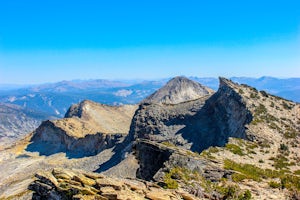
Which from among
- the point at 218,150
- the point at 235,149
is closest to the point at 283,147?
the point at 235,149

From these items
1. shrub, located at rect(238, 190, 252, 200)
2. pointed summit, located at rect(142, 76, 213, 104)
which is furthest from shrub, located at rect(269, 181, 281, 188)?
pointed summit, located at rect(142, 76, 213, 104)

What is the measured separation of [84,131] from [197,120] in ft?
148

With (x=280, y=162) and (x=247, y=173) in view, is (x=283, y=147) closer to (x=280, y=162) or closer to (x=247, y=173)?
(x=280, y=162)

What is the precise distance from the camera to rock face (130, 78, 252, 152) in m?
51.5

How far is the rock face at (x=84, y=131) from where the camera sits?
80.4m

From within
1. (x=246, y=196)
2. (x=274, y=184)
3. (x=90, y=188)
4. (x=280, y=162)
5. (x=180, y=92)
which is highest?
(x=90, y=188)

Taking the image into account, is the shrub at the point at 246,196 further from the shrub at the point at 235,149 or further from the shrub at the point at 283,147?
the shrub at the point at 283,147

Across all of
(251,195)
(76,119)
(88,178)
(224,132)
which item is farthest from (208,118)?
(76,119)

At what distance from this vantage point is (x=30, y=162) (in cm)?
8000

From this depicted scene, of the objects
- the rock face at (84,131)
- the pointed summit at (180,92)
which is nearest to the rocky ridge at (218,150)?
the rock face at (84,131)

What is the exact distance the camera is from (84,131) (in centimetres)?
9788

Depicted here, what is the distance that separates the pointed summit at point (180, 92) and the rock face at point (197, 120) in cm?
8559

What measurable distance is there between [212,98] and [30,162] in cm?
4466

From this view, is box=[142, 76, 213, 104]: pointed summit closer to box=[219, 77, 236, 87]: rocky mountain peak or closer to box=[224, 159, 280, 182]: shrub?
box=[219, 77, 236, 87]: rocky mountain peak
